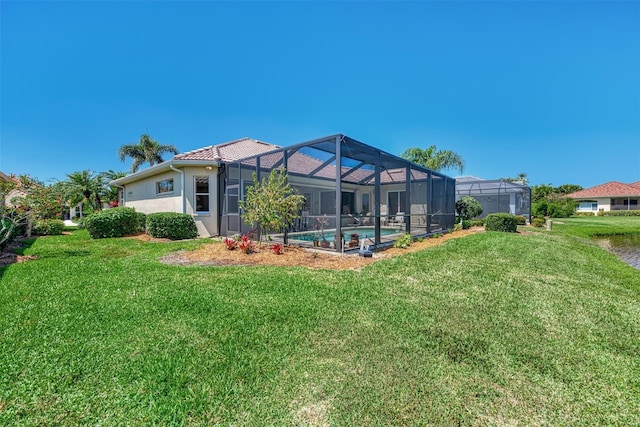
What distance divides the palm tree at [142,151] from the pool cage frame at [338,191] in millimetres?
24826

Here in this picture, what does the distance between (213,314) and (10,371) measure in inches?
69.8

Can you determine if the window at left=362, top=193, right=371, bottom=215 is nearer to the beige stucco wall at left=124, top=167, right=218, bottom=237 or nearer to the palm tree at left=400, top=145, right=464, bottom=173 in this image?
the beige stucco wall at left=124, top=167, right=218, bottom=237

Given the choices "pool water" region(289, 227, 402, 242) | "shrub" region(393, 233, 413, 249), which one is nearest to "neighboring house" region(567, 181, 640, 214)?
"shrub" region(393, 233, 413, 249)

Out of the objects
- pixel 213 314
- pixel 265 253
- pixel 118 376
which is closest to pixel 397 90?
pixel 265 253

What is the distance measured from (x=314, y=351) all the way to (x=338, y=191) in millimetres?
5032

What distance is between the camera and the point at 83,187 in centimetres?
2314

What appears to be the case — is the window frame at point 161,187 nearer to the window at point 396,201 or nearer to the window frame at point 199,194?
the window frame at point 199,194

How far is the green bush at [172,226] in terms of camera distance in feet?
35.9

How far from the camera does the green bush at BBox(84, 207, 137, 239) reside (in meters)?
11.4

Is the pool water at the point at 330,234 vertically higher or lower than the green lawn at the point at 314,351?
higher

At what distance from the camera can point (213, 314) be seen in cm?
353

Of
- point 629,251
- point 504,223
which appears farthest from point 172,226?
point 629,251

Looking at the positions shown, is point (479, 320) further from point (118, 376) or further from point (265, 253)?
point (265, 253)

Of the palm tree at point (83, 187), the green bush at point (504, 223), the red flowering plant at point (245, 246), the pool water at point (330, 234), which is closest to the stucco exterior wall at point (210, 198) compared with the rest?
the pool water at point (330, 234)
